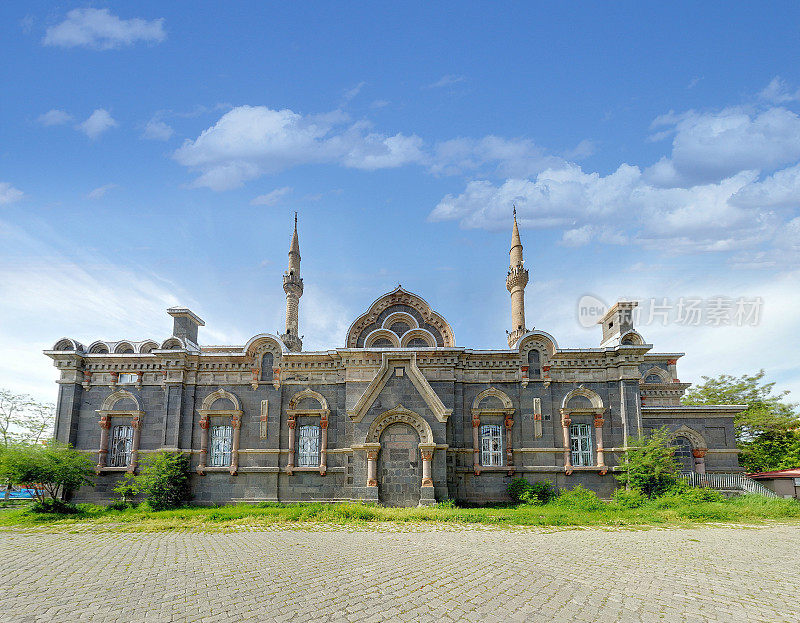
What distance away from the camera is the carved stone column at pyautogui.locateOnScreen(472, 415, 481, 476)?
2573 centimetres

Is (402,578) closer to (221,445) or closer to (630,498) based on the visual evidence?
(630,498)

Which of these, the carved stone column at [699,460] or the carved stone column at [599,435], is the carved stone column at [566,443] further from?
the carved stone column at [699,460]

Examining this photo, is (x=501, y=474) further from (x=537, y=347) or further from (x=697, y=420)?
(x=697, y=420)

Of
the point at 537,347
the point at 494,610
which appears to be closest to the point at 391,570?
the point at 494,610

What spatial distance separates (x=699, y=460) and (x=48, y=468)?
89.8 ft

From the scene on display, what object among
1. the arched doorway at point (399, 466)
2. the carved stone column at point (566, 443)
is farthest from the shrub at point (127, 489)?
the carved stone column at point (566, 443)

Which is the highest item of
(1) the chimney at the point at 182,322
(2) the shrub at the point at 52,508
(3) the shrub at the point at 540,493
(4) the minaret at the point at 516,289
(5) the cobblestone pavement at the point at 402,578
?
(4) the minaret at the point at 516,289

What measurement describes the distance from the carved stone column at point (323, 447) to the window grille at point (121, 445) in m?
8.67

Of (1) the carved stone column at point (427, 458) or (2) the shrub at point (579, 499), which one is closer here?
(2) the shrub at point (579, 499)

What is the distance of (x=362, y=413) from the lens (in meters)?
24.4

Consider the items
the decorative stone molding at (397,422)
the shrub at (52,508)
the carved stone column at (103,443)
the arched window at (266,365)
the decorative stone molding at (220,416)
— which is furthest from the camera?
Result: the arched window at (266,365)

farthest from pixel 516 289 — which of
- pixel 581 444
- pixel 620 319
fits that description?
pixel 581 444

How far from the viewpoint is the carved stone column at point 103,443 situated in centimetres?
2695

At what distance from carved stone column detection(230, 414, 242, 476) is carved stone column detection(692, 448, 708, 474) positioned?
66.3 feet
